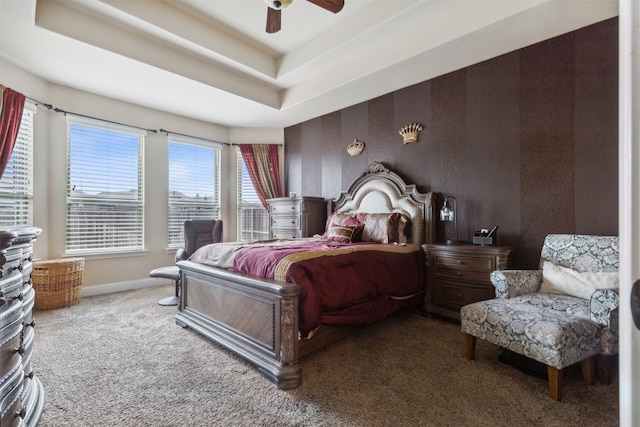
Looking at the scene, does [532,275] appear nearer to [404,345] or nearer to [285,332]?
[404,345]

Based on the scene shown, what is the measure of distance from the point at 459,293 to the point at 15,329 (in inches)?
125

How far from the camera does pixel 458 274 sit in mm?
2984

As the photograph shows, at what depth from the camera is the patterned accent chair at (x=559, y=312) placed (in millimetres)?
1768

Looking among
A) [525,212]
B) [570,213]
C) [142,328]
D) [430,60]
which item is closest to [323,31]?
[430,60]

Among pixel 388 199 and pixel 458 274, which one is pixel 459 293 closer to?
pixel 458 274

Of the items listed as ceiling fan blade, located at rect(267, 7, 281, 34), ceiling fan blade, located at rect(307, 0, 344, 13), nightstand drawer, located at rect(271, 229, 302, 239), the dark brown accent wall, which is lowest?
nightstand drawer, located at rect(271, 229, 302, 239)

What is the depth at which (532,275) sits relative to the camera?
2414 millimetres

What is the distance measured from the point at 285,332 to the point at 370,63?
307 cm

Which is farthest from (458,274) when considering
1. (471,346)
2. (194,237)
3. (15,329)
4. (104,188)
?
(104,188)

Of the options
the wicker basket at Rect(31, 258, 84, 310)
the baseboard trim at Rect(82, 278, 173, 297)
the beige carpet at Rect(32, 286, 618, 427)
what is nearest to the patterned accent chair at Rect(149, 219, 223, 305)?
the baseboard trim at Rect(82, 278, 173, 297)

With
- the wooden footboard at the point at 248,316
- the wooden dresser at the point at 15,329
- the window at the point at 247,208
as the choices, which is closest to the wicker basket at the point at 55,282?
the wooden footboard at the point at 248,316

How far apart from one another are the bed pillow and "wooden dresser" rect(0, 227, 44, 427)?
2985 mm

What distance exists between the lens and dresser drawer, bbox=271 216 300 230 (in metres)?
4.69

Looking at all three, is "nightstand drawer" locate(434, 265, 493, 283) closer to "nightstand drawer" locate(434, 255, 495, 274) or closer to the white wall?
"nightstand drawer" locate(434, 255, 495, 274)
